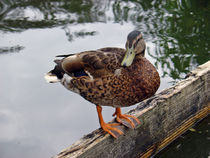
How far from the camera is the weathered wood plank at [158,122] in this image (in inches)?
89.0

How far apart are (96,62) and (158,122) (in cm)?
83

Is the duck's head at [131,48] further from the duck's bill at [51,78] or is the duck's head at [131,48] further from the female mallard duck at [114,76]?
the duck's bill at [51,78]

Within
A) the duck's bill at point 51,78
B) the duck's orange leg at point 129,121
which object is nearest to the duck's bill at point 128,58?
the duck's orange leg at point 129,121

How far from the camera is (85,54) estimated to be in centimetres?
234

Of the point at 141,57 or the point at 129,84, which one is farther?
the point at 141,57

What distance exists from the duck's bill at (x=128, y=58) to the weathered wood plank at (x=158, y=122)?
55 cm

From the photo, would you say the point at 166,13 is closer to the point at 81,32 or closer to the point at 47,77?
the point at 81,32

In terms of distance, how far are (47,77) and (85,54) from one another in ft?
1.43

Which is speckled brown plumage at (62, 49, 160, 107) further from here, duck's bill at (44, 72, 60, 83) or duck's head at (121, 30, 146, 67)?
duck's bill at (44, 72, 60, 83)

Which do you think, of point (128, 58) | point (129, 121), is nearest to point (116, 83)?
point (128, 58)

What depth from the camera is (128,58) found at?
221cm

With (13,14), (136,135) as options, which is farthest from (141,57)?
(13,14)

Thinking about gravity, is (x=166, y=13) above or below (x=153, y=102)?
above

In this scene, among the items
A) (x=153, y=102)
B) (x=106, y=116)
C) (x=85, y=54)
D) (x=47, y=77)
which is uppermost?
(x=85, y=54)
